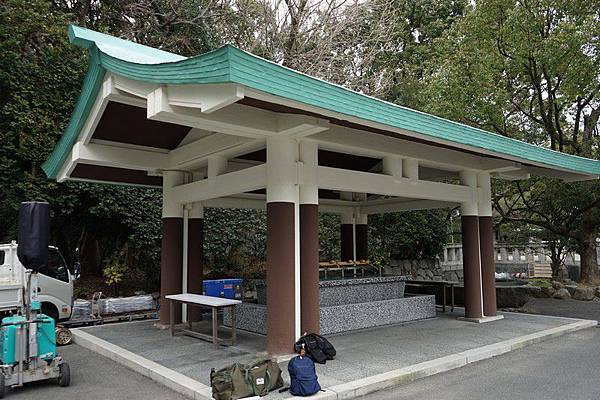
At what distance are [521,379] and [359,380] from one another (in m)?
2.07

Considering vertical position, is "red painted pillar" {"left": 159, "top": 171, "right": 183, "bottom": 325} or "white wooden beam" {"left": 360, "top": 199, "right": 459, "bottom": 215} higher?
"white wooden beam" {"left": 360, "top": 199, "right": 459, "bottom": 215}

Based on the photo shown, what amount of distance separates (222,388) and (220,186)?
3482 mm

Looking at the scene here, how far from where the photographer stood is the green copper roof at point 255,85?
14.2 feet

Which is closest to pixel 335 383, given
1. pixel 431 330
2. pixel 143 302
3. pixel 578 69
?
pixel 431 330

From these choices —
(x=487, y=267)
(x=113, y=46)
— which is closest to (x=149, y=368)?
(x=113, y=46)

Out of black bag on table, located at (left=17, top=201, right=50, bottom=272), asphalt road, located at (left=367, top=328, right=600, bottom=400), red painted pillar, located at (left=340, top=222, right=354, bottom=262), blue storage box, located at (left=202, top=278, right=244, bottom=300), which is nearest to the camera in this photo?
asphalt road, located at (left=367, top=328, right=600, bottom=400)

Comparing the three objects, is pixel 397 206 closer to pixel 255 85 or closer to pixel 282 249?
pixel 282 249

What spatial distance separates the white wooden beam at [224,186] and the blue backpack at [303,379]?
2.60 meters

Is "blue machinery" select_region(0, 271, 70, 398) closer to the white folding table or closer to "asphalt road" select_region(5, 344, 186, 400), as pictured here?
"asphalt road" select_region(5, 344, 186, 400)

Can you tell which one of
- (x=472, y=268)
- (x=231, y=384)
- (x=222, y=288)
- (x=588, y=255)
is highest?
(x=588, y=255)

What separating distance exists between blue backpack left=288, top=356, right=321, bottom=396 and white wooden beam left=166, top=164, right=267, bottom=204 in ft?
8.52

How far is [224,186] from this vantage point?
7270 millimetres

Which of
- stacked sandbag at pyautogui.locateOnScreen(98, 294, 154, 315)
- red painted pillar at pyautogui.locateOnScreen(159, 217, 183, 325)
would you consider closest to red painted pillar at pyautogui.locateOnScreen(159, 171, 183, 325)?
red painted pillar at pyautogui.locateOnScreen(159, 217, 183, 325)

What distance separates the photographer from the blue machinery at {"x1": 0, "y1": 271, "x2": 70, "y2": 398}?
17.6ft
